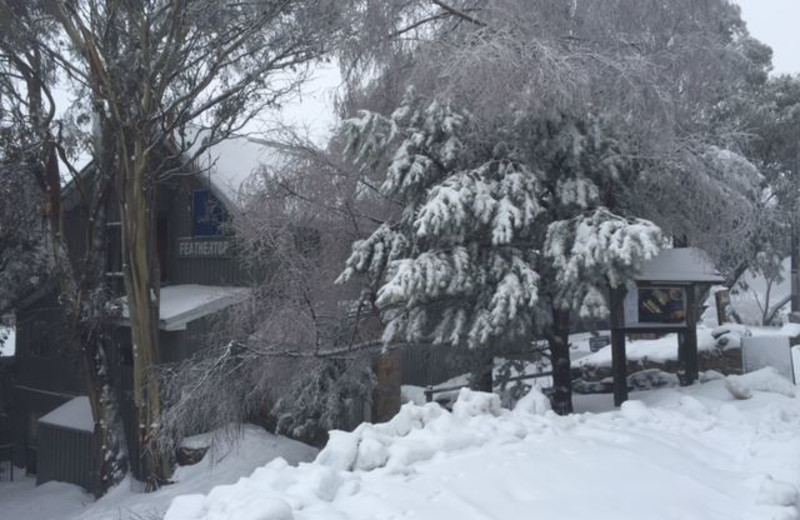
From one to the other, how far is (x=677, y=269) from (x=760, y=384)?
1.96 meters

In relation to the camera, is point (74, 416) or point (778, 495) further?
point (74, 416)

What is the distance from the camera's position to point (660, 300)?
12.7 metres

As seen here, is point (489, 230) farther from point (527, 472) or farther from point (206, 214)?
point (206, 214)

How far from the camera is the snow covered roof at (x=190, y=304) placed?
16281 millimetres

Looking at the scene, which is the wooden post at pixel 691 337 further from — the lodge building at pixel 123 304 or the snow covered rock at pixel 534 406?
the lodge building at pixel 123 304

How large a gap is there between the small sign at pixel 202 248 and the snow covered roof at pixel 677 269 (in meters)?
9.35

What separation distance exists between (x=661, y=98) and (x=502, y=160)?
2.29 metres

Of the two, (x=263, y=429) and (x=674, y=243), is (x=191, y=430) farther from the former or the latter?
(x=674, y=243)

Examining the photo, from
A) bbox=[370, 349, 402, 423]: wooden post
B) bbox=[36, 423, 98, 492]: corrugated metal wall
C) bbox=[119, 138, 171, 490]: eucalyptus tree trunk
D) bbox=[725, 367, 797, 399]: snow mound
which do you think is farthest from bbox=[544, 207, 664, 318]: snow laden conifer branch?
bbox=[36, 423, 98, 492]: corrugated metal wall

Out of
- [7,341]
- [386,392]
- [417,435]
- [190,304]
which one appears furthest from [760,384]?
[7,341]

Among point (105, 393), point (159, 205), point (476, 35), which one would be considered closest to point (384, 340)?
point (476, 35)

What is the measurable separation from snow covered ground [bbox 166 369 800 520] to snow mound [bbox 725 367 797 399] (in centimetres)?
193

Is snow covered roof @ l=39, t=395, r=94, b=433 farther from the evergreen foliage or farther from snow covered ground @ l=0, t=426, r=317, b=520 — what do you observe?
the evergreen foliage

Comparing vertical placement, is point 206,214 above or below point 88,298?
above
